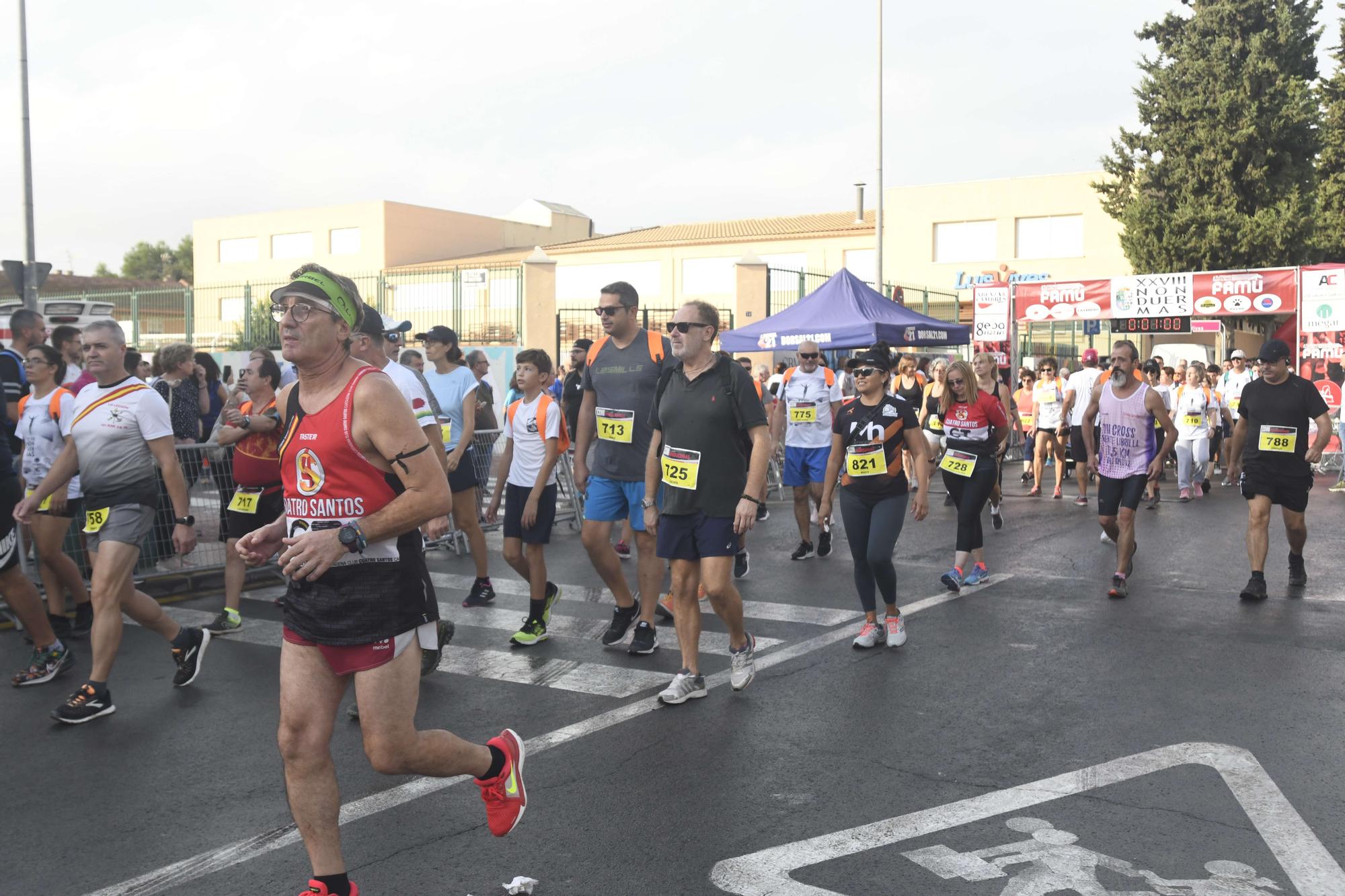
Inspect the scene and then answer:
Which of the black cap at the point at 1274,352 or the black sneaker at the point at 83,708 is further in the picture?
the black cap at the point at 1274,352

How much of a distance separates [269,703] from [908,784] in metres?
3.28

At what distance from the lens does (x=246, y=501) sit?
283 inches

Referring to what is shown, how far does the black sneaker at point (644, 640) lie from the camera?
6844mm

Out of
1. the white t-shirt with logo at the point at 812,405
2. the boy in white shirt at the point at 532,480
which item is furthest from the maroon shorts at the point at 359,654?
the white t-shirt with logo at the point at 812,405

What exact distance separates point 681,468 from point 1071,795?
7.88 ft

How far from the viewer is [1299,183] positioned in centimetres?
3322

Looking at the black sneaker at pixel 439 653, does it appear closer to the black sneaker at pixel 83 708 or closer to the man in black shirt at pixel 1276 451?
the black sneaker at pixel 83 708

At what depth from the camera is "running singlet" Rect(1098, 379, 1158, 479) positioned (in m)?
8.56

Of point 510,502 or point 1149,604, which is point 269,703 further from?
point 1149,604

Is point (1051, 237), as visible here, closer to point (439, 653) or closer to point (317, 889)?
point (439, 653)

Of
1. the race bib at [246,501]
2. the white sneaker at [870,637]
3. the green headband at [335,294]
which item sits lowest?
the white sneaker at [870,637]

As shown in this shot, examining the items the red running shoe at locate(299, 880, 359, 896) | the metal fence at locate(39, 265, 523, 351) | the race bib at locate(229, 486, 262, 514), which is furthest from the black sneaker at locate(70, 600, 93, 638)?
the metal fence at locate(39, 265, 523, 351)

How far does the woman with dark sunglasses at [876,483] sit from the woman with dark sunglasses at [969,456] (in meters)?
1.66

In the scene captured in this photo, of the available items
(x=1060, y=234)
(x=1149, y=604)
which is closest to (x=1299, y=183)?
(x=1060, y=234)
